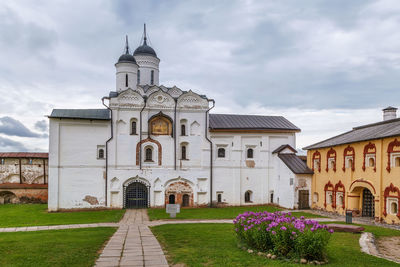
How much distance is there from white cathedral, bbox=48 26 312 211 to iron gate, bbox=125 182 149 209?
0.07 meters

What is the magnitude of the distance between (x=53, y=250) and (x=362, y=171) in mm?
17115

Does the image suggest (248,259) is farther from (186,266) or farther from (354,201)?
(354,201)

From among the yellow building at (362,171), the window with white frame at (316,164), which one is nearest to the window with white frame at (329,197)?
the yellow building at (362,171)

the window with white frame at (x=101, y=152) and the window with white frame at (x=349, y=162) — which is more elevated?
the window with white frame at (x=101, y=152)

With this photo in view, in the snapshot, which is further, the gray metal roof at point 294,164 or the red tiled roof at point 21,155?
the red tiled roof at point 21,155

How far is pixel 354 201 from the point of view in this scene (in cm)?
2105

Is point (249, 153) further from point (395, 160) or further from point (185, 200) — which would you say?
point (395, 160)

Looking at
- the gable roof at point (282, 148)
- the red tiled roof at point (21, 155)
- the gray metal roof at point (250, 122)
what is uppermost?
the gray metal roof at point (250, 122)

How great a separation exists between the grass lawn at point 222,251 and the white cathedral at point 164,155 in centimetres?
1212

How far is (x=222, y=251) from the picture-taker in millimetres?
10227

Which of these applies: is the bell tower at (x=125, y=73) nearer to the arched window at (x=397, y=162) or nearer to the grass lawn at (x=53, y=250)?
the grass lawn at (x=53, y=250)

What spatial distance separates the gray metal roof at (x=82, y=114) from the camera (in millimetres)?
25641

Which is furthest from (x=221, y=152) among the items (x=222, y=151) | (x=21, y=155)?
(x=21, y=155)

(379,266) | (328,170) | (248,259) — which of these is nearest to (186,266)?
(248,259)
